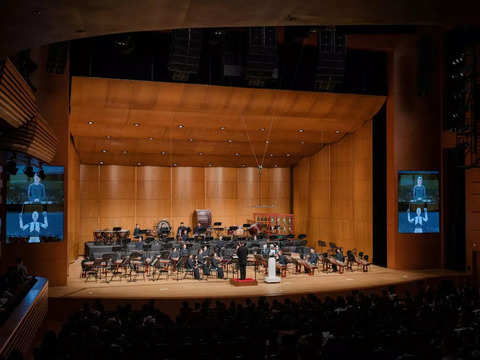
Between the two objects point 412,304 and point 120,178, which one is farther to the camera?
point 120,178

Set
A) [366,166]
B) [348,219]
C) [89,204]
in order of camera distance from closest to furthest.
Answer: [366,166] → [348,219] → [89,204]

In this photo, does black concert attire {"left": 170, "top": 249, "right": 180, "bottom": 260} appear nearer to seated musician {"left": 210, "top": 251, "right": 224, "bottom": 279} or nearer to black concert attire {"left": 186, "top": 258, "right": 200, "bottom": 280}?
black concert attire {"left": 186, "top": 258, "right": 200, "bottom": 280}

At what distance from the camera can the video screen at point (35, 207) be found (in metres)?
13.1

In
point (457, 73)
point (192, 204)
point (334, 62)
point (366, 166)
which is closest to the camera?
point (334, 62)

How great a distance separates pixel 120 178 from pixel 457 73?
17388 millimetres

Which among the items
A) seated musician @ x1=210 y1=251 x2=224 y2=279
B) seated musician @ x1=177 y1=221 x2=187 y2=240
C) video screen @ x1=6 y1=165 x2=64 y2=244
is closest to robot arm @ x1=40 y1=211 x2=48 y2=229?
video screen @ x1=6 y1=165 x2=64 y2=244

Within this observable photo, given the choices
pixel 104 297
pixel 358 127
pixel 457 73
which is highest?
pixel 457 73

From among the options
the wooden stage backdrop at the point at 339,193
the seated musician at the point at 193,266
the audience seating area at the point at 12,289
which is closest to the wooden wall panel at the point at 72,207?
the seated musician at the point at 193,266

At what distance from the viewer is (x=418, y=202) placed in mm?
16859

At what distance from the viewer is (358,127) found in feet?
64.1

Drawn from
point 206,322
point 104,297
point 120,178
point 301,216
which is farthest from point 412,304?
point 120,178

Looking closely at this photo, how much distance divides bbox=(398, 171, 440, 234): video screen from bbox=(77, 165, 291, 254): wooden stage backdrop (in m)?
11.0

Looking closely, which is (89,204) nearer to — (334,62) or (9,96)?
(334,62)

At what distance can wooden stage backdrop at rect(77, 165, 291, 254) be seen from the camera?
23797mm
